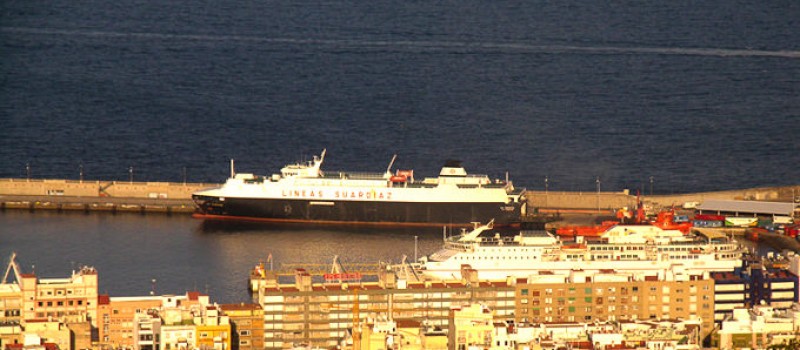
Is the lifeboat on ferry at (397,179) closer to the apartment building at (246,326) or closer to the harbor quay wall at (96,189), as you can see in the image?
the harbor quay wall at (96,189)

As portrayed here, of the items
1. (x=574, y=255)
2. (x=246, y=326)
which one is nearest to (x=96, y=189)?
(x=574, y=255)

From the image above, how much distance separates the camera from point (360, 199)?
63000 mm

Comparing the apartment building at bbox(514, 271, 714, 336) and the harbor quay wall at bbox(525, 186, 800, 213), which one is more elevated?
the harbor quay wall at bbox(525, 186, 800, 213)

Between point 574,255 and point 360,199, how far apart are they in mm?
11210

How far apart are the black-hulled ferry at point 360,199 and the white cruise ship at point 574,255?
30.0 feet

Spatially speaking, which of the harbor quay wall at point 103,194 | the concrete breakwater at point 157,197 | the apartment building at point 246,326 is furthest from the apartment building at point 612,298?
the harbor quay wall at point 103,194

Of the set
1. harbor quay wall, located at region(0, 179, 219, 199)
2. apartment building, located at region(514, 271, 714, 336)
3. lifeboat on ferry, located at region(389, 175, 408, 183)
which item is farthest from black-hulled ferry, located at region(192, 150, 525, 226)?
apartment building, located at region(514, 271, 714, 336)

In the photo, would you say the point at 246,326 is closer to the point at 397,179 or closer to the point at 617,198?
the point at 397,179

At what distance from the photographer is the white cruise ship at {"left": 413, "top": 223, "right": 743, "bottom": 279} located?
5250cm

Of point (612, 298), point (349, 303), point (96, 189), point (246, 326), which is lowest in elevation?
point (246, 326)

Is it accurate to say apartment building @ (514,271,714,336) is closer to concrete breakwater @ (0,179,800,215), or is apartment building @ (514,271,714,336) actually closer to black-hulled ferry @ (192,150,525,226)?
concrete breakwater @ (0,179,800,215)

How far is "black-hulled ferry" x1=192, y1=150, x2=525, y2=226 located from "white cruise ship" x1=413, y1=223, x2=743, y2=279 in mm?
9149

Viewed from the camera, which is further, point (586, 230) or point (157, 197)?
point (157, 197)

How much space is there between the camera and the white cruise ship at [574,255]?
172 feet
